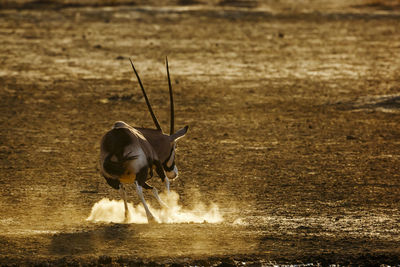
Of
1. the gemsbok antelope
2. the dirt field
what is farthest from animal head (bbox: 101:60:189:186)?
the dirt field

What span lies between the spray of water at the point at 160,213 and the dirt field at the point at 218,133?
16 cm

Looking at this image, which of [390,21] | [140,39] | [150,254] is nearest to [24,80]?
[140,39]

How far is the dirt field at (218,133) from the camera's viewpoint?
8.16 meters

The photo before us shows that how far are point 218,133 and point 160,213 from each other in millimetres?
4856

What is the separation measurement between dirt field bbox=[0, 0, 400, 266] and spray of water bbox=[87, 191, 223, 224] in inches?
6.3

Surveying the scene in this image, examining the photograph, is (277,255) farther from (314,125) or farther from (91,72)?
(91,72)

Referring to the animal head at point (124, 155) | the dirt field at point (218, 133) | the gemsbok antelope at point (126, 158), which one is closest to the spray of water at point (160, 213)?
the dirt field at point (218, 133)

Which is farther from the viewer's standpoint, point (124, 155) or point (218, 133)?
point (218, 133)

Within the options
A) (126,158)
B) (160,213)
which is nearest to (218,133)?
(160,213)

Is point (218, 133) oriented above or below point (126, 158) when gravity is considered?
below

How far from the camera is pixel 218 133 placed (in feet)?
46.8

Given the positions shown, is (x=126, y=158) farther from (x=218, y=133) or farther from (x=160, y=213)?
(x=218, y=133)

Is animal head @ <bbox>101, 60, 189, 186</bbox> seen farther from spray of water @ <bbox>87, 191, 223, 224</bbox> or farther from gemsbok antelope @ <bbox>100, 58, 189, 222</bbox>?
spray of water @ <bbox>87, 191, 223, 224</bbox>

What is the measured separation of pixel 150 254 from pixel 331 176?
172 inches
